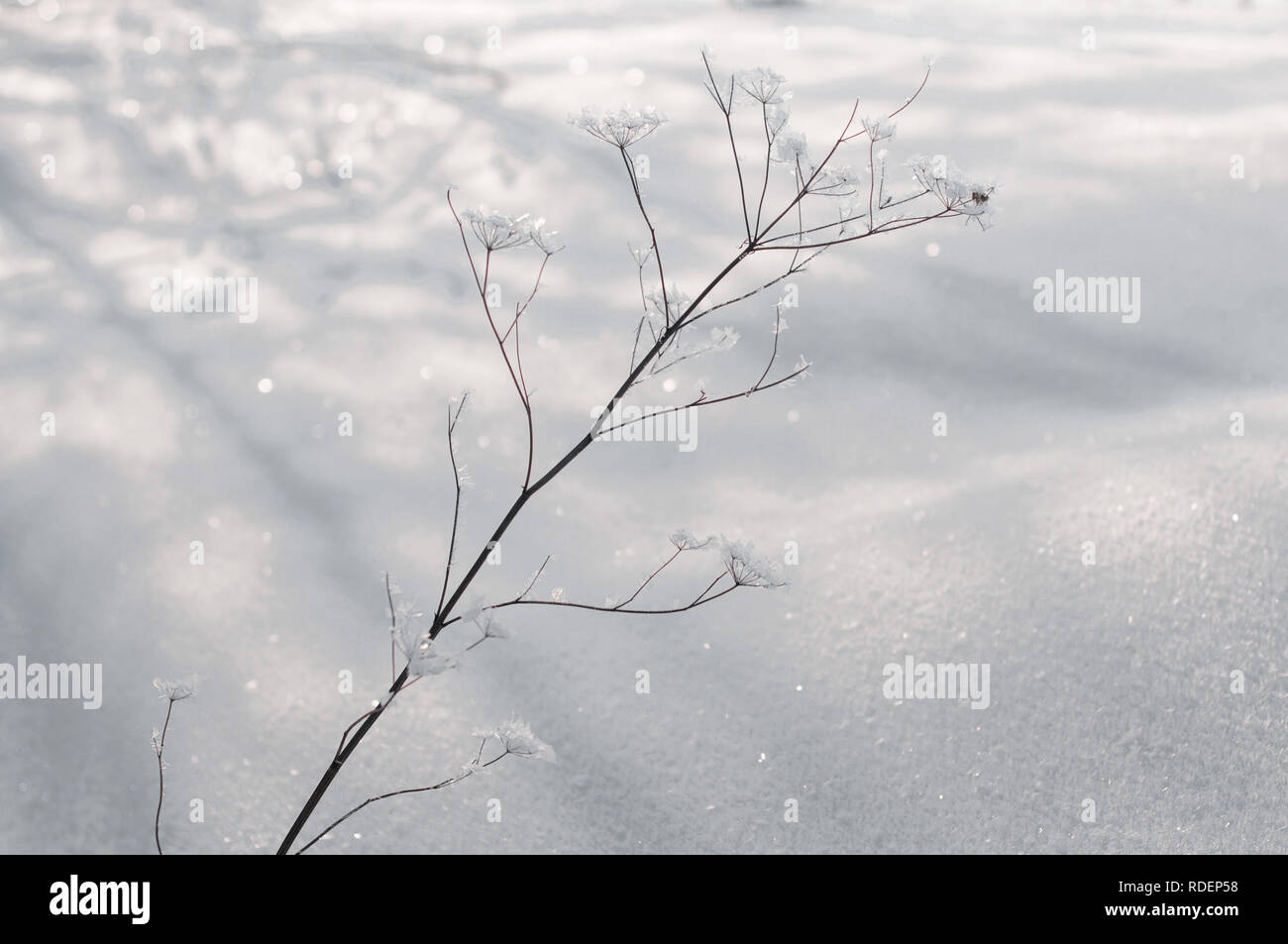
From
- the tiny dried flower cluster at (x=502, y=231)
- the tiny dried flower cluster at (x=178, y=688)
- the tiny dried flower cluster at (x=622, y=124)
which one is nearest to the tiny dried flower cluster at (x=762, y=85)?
the tiny dried flower cluster at (x=622, y=124)

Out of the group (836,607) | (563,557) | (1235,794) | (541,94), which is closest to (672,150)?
(541,94)

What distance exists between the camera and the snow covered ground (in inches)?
52.7

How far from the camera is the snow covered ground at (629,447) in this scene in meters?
1.34

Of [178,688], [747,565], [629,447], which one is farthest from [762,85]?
[629,447]

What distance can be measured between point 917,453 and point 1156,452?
0.44 metres

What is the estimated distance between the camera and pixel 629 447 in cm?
198

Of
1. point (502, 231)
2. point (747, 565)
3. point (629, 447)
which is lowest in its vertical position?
point (747, 565)

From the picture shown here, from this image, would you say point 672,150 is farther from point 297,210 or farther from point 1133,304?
point 1133,304

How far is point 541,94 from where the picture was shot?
9.93 ft

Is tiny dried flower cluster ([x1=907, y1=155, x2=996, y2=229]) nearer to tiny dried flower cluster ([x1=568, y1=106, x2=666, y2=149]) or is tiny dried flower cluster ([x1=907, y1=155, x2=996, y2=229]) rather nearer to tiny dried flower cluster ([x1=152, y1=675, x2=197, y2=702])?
tiny dried flower cluster ([x1=568, y1=106, x2=666, y2=149])

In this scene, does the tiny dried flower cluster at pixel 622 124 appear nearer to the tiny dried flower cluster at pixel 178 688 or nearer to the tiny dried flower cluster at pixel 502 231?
the tiny dried flower cluster at pixel 502 231

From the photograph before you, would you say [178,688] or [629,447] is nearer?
[178,688]

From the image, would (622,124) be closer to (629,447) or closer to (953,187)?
(953,187)

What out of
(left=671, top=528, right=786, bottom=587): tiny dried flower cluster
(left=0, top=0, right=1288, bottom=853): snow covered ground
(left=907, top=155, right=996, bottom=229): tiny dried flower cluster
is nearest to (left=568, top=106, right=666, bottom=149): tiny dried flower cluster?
(left=907, top=155, right=996, bottom=229): tiny dried flower cluster
